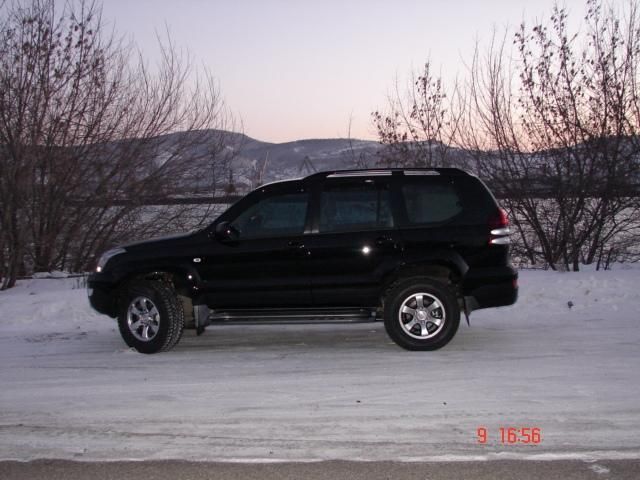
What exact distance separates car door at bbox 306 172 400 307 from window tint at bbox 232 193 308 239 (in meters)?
0.20

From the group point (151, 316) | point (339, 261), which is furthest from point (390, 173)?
point (151, 316)

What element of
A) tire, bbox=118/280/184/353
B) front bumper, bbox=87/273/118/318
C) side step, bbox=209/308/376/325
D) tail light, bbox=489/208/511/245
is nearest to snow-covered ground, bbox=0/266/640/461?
tire, bbox=118/280/184/353

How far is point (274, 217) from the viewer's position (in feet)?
25.2

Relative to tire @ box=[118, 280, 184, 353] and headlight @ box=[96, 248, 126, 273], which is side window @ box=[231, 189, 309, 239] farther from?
headlight @ box=[96, 248, 126, 273]

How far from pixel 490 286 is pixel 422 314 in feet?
2.60

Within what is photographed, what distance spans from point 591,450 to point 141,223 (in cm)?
1167

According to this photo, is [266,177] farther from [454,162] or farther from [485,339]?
[485,339]

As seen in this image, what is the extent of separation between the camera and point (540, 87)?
14.1 meters

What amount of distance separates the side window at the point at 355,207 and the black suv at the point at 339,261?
0.01 metres

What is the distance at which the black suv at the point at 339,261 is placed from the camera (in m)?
7.36

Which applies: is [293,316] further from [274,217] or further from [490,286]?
[490,286]

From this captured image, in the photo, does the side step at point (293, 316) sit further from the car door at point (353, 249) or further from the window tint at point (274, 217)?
the window tint at point (274, 217)

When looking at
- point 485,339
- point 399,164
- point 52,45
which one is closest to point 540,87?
point 399,164

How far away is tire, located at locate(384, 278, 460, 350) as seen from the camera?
728cm
